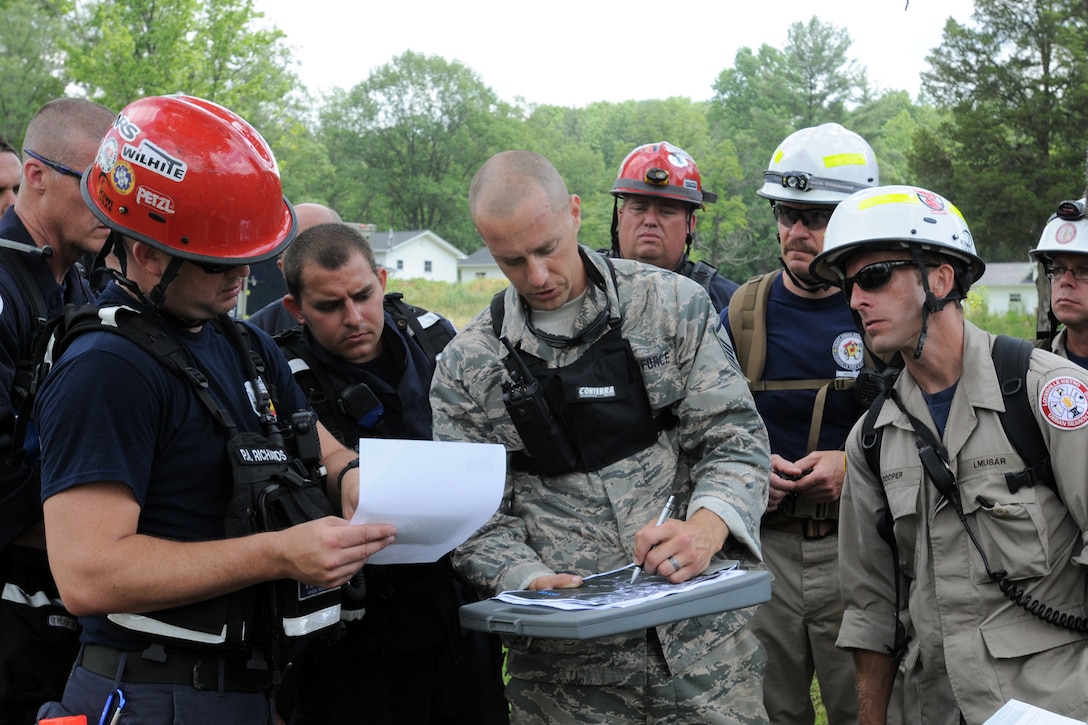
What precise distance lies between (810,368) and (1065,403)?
1357mm

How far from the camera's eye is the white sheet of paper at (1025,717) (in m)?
2.10

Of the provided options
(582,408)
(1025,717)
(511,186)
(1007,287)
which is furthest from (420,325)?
(1007,287)

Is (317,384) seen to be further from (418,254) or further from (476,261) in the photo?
(476,261)

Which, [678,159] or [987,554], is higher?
[678,159]

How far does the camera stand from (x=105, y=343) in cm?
239

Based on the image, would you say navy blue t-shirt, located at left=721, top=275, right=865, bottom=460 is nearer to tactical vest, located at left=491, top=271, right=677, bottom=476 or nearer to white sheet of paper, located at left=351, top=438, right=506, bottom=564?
tactical vest, located at left=491, top=271, right=677, bottom=476

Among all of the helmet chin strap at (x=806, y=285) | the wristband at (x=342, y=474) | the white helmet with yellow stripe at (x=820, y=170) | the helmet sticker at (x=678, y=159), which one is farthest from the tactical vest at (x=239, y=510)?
the helmet sticker at (x=678, y=159)

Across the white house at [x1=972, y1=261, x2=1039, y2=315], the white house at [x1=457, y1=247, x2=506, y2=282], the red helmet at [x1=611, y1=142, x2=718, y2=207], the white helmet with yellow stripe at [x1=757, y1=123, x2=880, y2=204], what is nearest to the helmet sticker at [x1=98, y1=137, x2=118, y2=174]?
the white helmet with yellow stripe at [x1=757, y1=123, x2=880, y2=204]

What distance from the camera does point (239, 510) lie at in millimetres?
2479

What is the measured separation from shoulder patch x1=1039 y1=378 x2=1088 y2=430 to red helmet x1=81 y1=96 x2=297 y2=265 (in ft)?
7.32

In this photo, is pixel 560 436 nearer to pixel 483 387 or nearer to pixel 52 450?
pixel 483 387

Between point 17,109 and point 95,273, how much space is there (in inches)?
1522

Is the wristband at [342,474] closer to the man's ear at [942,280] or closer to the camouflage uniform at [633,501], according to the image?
the camouflage uniform at [633,501]

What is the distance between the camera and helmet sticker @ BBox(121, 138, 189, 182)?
2.53 metres
